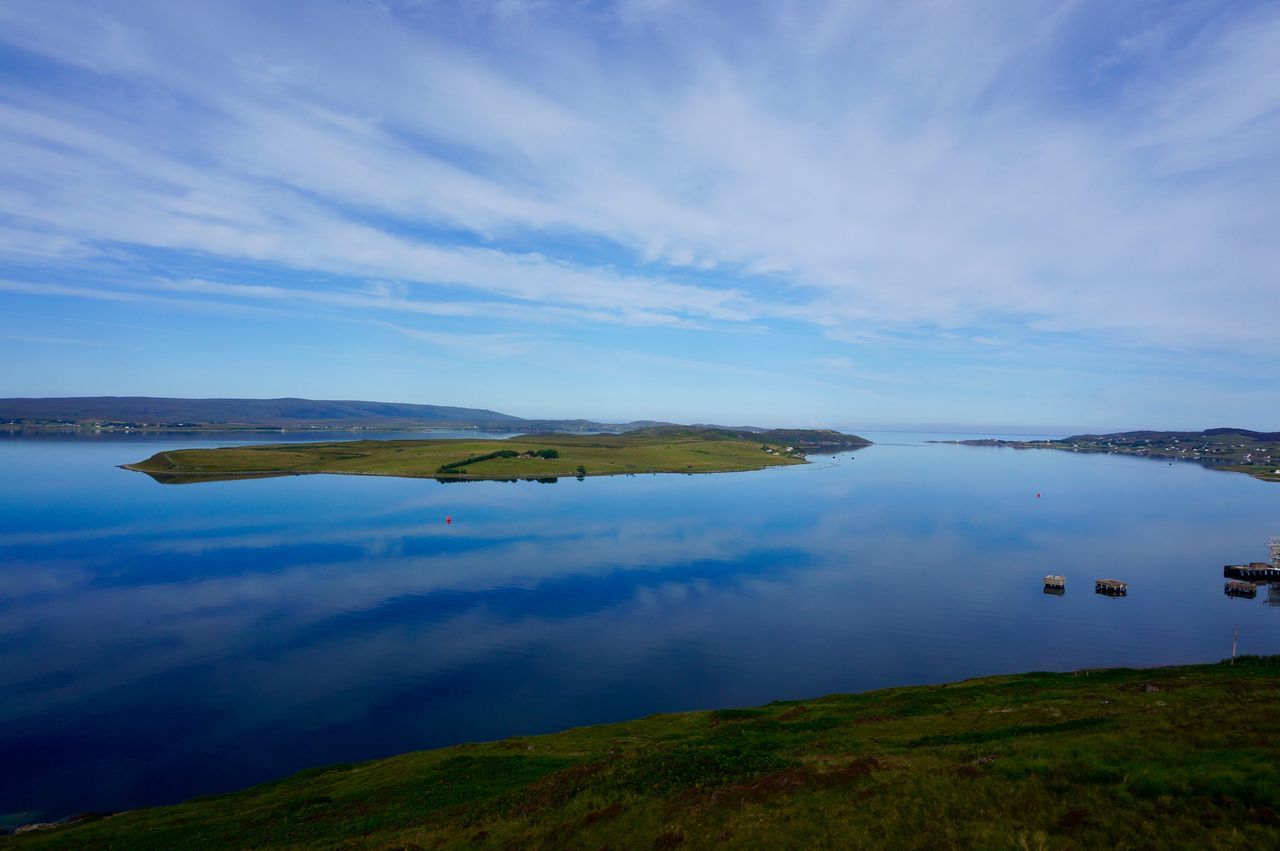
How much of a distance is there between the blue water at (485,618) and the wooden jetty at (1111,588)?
1.18 metres

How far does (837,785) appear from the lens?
2036cm

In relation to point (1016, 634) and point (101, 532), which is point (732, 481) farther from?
point (101, 532)

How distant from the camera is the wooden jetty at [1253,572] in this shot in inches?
3049

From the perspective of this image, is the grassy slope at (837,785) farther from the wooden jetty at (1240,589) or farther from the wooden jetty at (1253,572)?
the wooden jetty at (1253,572)

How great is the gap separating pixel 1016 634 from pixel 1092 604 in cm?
1646

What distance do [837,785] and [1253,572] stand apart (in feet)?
298

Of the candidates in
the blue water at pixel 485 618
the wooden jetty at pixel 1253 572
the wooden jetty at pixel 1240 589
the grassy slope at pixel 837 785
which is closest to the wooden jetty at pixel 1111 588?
the blue water at pixel 485 618

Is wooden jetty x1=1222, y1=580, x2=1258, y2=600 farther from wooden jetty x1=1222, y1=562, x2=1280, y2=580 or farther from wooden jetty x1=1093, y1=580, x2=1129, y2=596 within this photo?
wooden jetty x1=1093, y1=580, x2=1129, y2=596

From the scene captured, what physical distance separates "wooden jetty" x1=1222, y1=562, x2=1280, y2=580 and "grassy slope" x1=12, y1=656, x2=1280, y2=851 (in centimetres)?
5601

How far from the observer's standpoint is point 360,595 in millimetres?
65438

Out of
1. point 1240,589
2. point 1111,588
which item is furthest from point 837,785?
point 1240,589

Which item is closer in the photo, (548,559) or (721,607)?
(721,607)

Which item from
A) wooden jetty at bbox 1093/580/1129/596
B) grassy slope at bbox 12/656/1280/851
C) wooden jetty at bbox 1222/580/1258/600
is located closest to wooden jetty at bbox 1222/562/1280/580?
wooden jetty at bbox 1222/580/1258/600

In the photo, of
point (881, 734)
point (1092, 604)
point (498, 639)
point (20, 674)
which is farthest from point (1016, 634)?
point (20, 674)
